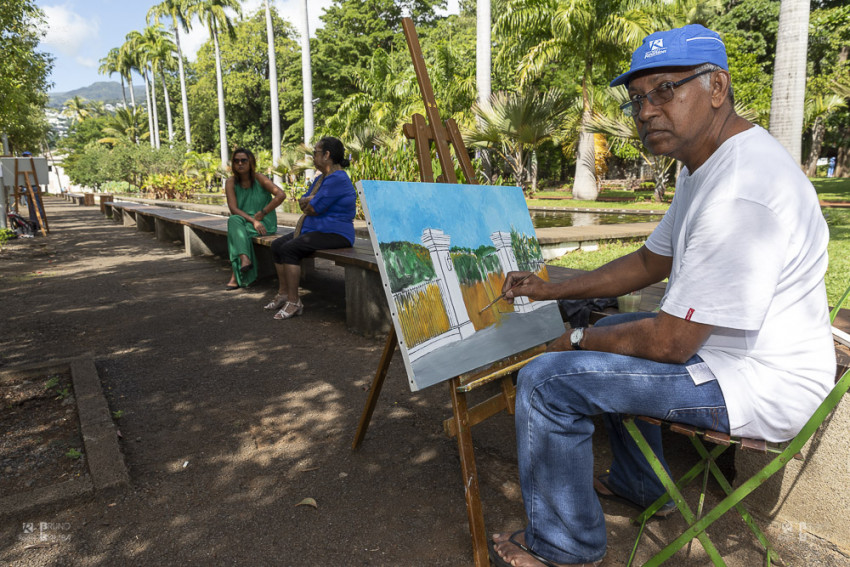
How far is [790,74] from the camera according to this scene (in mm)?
8336

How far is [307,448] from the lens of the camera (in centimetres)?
296

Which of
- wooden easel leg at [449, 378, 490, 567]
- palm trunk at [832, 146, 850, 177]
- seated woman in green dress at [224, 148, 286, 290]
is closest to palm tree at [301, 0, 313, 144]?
seated woman in green dress at [224, 148, 286, 290]

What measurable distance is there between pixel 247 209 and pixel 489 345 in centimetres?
498

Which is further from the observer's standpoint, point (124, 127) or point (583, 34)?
point (124, 127)

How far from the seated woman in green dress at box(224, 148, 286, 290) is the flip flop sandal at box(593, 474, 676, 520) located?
4.92 meters

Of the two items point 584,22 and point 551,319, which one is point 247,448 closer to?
point 551,319

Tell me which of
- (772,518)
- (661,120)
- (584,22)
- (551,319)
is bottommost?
(772,518)

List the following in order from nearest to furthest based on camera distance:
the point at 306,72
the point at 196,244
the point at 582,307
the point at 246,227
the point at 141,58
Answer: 1. the point at 582,307
2. the point at 246,227
3. the point at 196,244
4. the point at 306,72
5. the point at 141,58

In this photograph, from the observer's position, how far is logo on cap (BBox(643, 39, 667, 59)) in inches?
64.4

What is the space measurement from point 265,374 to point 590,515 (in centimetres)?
272

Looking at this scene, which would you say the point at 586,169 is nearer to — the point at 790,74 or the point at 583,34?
the point at 583,34

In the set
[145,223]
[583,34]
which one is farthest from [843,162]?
[145,223]

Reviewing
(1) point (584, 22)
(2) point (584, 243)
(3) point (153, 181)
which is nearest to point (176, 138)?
(3) point (153, 181)

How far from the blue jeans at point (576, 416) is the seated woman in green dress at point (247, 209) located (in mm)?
5182
